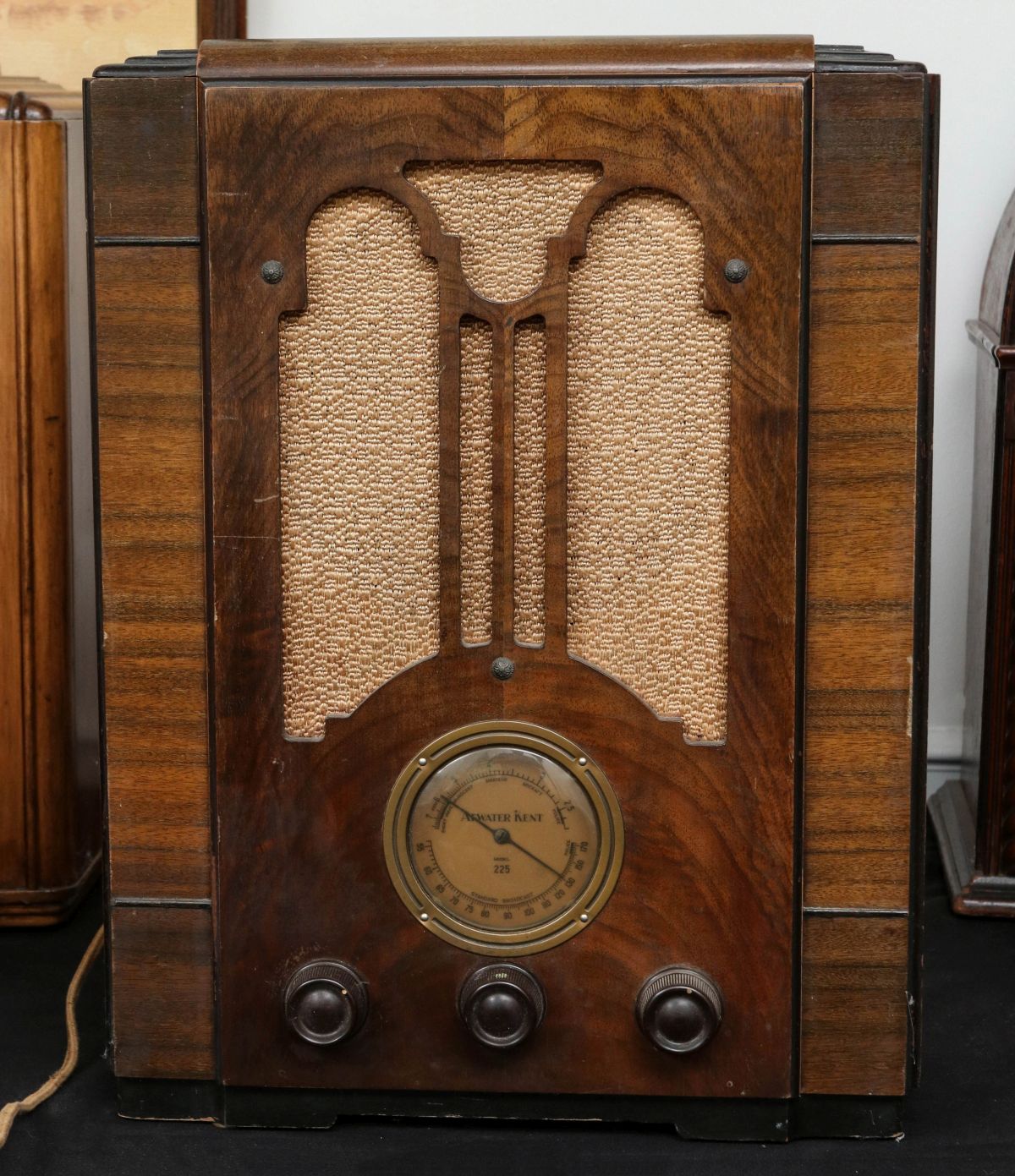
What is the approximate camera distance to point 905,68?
1140mm

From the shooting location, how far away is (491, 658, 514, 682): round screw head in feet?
4.02

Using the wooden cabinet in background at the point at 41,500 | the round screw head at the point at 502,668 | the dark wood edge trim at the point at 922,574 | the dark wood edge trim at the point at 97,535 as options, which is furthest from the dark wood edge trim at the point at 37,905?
the dark wood edge trim at the point at 922,574

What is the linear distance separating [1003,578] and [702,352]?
0.65m

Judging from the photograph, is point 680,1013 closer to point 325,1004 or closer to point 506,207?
point 325,1004

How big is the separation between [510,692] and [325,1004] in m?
0.29

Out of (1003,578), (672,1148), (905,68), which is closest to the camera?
(905,68)

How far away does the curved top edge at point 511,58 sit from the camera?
1.15 metres

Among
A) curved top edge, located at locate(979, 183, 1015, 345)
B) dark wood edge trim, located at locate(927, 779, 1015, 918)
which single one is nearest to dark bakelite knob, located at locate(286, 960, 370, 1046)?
dark wood edge trim, located at locate(927, 779, 1015, 918)

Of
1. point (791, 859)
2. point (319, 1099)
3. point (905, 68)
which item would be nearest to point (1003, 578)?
point (791, 859)

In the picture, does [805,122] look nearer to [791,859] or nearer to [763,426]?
[763,426]

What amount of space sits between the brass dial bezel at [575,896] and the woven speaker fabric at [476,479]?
0.08 meters

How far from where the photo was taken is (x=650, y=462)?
1.20 meters

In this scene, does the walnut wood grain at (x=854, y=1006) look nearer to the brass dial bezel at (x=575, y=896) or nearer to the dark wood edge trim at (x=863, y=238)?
the brass dial bezel at (x=575, y=896)

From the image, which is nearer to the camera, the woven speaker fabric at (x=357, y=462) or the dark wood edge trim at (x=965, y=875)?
the woven speaker fabric at (x=357, y=462)
